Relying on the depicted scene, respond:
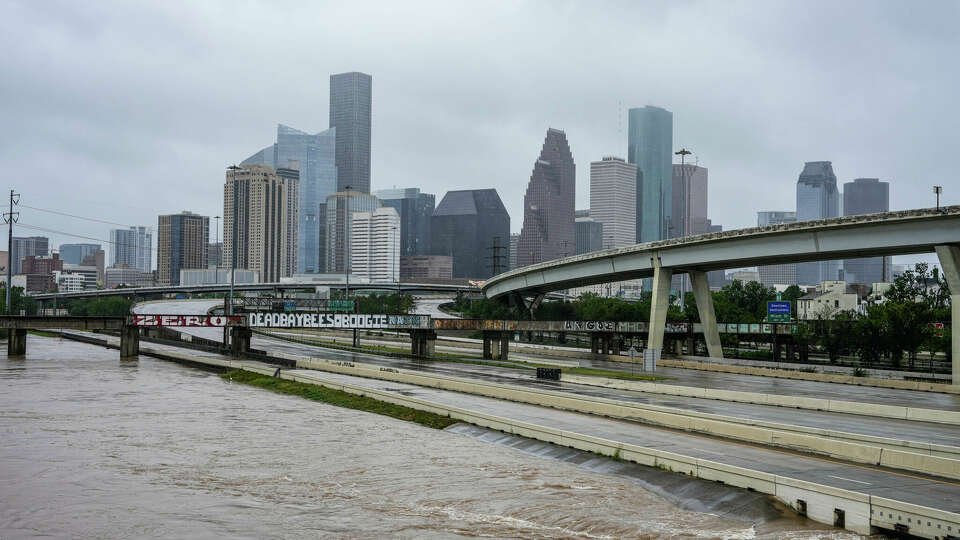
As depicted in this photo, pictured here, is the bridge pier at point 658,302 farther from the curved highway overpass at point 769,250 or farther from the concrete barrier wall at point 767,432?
the concrete barrier wall at point 767,432

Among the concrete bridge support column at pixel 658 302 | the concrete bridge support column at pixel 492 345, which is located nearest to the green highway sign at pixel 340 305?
the concrete bridge support column at pixel 492 345

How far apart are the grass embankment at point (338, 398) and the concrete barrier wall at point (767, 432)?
791 cm

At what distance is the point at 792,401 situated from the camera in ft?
179

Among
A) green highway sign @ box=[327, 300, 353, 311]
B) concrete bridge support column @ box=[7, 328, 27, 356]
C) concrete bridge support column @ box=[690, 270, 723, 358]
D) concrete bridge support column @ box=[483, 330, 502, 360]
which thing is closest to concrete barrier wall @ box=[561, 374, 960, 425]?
concrete bridge support column @ box=[690, 270, 723, 358]

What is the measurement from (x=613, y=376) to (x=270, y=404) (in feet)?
105

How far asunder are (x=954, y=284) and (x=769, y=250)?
61.3 feet

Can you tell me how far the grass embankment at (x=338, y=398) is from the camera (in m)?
48.3

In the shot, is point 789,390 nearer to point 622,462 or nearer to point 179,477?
point 622,462

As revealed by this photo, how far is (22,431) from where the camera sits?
4297 cm

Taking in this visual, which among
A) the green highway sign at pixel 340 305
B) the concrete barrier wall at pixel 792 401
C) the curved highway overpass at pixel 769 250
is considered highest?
the curved highway overpass at pixel 769 250

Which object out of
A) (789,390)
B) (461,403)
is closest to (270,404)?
(461,403)

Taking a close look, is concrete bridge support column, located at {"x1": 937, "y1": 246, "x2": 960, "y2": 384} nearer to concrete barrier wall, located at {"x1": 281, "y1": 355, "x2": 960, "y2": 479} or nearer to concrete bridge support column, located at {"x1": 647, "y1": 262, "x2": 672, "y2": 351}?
concrete bridge support column, located at {"x1": 647, "y1": 262, "x2": 672, "y2": 351}

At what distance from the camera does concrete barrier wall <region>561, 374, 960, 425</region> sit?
154ft

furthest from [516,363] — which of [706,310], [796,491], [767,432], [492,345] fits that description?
[796,491]
